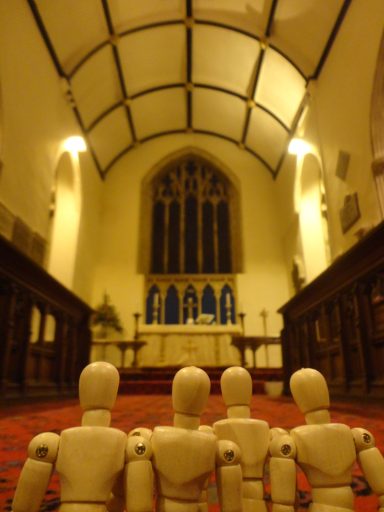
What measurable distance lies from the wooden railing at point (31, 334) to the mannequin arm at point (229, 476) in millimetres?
2687

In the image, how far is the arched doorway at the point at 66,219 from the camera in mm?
7800

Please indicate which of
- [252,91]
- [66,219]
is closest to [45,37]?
[66,219]

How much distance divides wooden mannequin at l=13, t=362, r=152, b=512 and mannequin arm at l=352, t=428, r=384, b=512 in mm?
316

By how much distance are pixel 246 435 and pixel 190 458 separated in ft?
0.40

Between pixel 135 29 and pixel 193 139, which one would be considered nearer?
pixel 135 29

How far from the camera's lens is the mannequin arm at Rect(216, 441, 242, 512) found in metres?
0.55

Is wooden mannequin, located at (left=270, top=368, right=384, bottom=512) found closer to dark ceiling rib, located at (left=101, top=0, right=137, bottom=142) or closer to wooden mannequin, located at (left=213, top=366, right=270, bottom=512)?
wooden mannequin, located at (left=213, top=366, right=270, bottom=512)

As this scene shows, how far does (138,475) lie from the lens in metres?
0.54

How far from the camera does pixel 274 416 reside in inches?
83.5

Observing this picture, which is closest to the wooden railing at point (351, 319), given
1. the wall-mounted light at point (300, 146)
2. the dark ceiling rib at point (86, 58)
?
the wall-mounted light at point (300, 146)

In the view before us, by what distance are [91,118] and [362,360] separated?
729 cm

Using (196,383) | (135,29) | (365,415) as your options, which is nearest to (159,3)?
(135,29)

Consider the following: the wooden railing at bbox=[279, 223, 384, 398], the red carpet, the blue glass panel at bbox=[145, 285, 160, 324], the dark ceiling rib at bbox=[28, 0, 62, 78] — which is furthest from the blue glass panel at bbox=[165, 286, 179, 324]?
the red carpet

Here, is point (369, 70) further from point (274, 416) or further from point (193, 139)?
point (193, 139)
